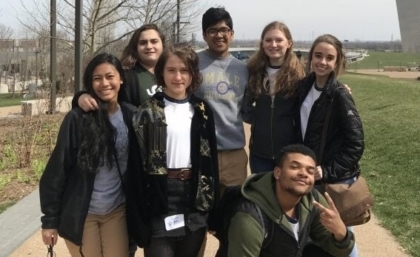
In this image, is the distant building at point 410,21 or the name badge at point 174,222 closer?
the name badge at point 174,222

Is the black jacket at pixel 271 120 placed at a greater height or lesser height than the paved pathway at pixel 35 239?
greater

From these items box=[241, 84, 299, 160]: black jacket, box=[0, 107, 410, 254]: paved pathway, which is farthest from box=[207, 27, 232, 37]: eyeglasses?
box=[0, 107, 410, 254]: paved pathway

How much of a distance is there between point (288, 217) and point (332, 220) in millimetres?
245

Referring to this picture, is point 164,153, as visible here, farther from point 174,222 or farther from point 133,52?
point 133,52

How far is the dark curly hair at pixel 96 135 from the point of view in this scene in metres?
2.95

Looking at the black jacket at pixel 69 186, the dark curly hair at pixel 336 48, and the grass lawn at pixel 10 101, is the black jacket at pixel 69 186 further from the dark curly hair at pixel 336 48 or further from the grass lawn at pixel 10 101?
the grass lawn at pixel 10 101

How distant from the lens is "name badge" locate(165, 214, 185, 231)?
2945 millimetres

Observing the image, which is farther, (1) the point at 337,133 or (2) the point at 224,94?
(2) the point at 224,94

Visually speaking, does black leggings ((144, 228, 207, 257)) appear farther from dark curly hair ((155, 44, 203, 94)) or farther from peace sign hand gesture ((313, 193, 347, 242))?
dark curly hair ((155, 44, 203, 94))

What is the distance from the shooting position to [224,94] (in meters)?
3.67

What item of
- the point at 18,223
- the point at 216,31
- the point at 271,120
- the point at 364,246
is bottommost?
the point at 364,246

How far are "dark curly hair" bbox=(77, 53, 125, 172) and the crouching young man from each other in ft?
2.68

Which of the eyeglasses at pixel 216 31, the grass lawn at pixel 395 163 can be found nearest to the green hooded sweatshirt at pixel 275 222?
the eyeglasses at pixel 216 31

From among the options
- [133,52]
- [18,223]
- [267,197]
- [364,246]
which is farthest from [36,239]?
[364,246]
